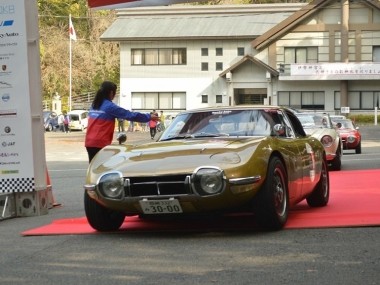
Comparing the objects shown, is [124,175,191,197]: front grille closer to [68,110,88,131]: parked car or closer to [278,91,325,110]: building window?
[278,91,325,110]: building window

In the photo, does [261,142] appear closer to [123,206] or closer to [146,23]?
[123,206]

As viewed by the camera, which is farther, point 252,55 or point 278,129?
point 252,55

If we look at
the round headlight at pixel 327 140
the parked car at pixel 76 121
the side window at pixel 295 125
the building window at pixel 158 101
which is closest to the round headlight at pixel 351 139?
the round headlight at pixel 327 140

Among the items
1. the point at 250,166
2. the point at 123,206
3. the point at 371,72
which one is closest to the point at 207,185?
the point at 250,166

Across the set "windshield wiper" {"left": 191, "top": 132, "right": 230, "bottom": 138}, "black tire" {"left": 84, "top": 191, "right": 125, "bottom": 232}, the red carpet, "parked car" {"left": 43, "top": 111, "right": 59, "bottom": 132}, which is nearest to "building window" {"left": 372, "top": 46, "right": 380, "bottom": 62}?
"parked car" {"left": 43, "top": 111, "right": 59, "bottom": 132}

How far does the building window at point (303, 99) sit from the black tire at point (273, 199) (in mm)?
43722

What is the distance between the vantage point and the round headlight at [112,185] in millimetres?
6875

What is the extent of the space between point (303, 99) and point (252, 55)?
190 inches

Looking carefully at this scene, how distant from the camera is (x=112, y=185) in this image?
6.91m

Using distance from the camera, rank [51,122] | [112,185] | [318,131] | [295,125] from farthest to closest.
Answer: [51,122], [318,131], [295,125], [112,185]

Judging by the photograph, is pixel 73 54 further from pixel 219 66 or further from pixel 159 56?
pixel 219 66

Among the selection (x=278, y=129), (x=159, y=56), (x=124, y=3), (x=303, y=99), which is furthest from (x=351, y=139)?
(x=159, y=56)

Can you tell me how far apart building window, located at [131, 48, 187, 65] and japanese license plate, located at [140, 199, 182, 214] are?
46.2 metres

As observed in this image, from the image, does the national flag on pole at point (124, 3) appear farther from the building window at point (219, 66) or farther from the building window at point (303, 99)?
the building window at point (219, 66)
